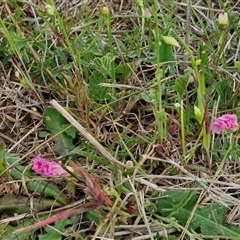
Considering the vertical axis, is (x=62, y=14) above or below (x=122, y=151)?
above

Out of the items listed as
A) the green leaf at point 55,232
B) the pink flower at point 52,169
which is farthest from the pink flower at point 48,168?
the green leaf at point 55,232

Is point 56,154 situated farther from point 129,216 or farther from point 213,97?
point 213,97

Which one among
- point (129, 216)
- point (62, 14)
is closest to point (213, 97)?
point (129, 216)

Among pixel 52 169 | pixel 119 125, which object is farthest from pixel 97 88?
pixel 52 169

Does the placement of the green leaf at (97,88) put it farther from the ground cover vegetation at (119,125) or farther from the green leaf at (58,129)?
the green leaf at (58,129)

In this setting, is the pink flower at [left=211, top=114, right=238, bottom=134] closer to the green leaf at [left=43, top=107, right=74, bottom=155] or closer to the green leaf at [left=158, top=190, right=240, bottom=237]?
the green leaf at [left=158, top=190, right=240, bottom=237]

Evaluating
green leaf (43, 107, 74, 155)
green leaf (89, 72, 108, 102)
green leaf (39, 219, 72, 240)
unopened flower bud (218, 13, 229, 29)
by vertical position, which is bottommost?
green leaf (39, 219, 72, 240)

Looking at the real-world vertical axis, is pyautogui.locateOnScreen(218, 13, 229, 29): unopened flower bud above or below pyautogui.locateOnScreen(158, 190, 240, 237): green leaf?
above

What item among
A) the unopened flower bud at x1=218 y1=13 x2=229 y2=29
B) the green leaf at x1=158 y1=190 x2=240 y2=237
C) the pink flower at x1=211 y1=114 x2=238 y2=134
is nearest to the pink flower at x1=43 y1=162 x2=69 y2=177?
the green leaf at x1=158 y1=190 x2=240 y2=237
